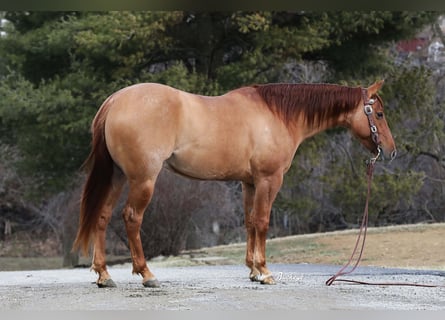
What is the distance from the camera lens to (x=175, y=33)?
12102 millimetres

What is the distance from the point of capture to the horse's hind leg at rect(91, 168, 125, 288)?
5801 mm

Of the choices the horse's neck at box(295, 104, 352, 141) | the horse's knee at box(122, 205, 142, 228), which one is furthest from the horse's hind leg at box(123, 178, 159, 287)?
the horse's neck at box(295, 104, 352, 141)

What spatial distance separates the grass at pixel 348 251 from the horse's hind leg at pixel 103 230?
176 inches

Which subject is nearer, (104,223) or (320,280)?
(104,223)

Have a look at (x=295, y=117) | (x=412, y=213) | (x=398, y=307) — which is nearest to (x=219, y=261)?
(x=295, y=117)

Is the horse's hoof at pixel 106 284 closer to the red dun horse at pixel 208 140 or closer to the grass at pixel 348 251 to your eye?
the red dun horse at pixel 208 140

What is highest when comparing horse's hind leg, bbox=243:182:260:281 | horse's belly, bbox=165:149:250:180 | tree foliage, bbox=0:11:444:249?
tree foliage, bbox=0:11:444:249

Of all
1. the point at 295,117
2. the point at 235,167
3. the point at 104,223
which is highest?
the point at 295,117

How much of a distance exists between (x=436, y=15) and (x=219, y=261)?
5.14m

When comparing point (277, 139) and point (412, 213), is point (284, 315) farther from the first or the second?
point (412, 213)

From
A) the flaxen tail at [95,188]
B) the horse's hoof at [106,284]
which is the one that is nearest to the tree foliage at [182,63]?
the flaxen tail at [95,188]

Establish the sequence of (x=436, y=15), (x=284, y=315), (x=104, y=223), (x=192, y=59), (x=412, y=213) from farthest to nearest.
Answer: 1. (x=412, y=213)
2. (x=192, y=59)
3. (x=436, y=15)
4. (x=104, y=223)
5. (x=284, y=315)

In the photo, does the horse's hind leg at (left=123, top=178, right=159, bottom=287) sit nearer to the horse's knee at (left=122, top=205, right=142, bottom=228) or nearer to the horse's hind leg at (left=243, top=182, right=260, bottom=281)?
the horse's knee at (left=122, top=205, right=142, bottom=228)

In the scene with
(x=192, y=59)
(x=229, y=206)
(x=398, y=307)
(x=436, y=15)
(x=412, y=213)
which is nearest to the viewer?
(x=398, y=307)
